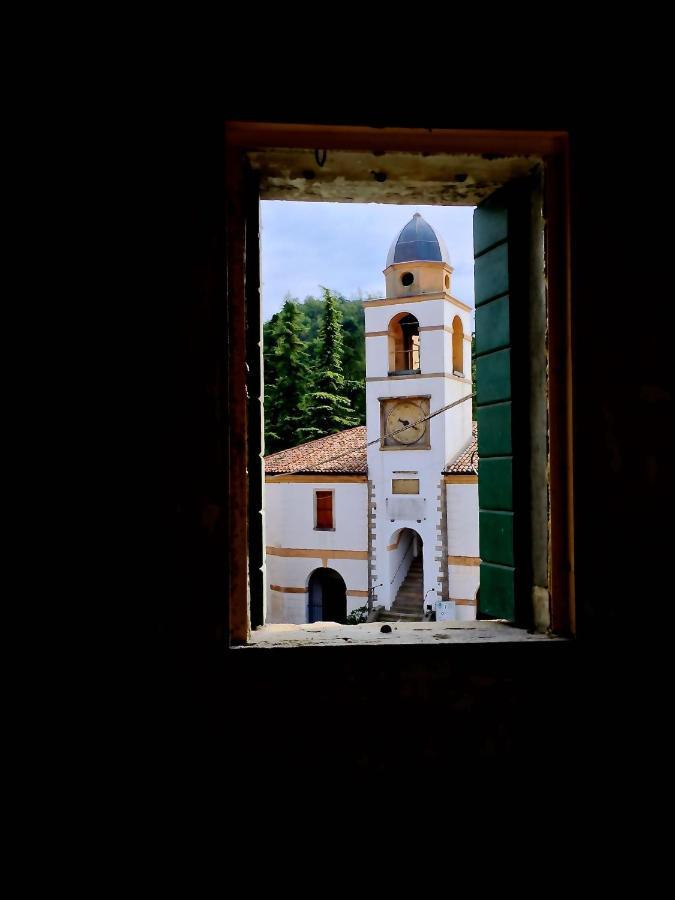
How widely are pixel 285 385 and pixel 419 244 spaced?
7.98 meters

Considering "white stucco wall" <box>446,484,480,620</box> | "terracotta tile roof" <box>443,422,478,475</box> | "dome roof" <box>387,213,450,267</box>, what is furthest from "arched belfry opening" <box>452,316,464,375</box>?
"white stucco wall" <box>446,484,480,620</box>

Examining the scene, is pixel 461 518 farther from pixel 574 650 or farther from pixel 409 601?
pixel 574 650

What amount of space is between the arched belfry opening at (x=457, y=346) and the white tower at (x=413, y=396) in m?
0.03

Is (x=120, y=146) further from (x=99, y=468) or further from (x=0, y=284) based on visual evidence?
(x=99, y=468)

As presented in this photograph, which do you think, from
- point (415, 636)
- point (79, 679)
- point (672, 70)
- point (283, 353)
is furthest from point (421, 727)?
point (283, 353)

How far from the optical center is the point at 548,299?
1.65 m

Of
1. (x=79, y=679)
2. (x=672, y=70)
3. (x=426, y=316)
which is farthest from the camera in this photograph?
(x=426, y=316)

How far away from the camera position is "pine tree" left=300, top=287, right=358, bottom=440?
67.6ft

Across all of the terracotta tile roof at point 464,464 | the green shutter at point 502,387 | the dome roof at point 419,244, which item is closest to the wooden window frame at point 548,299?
the green shutter at point 502,387

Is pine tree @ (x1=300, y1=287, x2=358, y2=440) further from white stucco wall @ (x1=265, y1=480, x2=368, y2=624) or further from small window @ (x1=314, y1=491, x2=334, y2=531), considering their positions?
white stucco wall @ (x1=265, y1=480, x2=368, y2=624)

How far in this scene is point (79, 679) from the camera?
1492mm

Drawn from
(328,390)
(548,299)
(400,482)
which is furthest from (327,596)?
(548,299)

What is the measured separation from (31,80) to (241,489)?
1.22 m

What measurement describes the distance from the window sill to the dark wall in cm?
3
